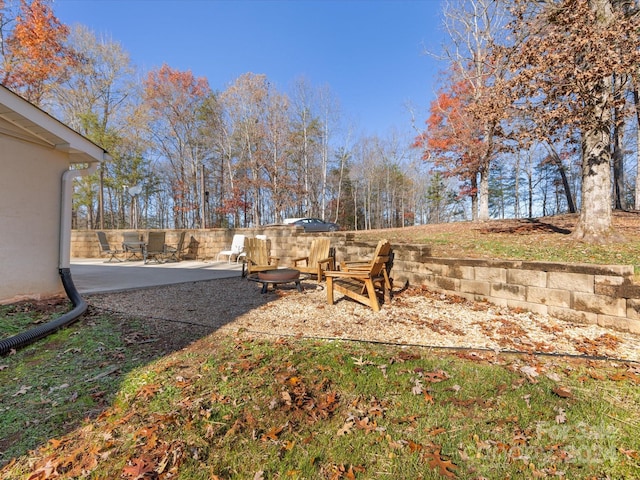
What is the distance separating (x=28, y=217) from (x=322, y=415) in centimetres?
483

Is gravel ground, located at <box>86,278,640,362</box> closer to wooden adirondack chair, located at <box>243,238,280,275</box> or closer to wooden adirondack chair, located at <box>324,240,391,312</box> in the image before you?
wooden adirondack chair, located at <box>324,240,391,312</box>

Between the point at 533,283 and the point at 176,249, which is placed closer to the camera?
the point at 533,283

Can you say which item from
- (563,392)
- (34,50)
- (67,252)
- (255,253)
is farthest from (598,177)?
(34,50)

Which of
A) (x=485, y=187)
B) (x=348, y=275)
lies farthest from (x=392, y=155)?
(x=348, y=275)

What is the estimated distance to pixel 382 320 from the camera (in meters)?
3.86

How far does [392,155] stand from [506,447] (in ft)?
85.1

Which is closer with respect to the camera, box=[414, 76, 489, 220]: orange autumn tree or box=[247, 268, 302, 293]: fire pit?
box=[247, 268, 302, 293]: fire pit

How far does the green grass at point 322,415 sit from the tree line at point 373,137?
4318 millimetres

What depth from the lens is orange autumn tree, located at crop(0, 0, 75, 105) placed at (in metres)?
13.0

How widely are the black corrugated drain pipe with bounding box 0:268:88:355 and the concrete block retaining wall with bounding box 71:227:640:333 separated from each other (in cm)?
473

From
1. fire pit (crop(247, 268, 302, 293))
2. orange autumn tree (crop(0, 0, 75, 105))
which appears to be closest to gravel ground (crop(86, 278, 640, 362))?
fire pit (crop(247, 268, 302, 293))

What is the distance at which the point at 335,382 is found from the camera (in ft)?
7.67

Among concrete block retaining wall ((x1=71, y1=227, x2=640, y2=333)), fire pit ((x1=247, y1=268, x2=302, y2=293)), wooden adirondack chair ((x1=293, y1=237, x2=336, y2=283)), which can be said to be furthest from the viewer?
wooden adirondack chair ((x1=293, y1=237, x2=336, y2=283))

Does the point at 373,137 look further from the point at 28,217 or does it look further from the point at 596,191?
the point at 28,217
